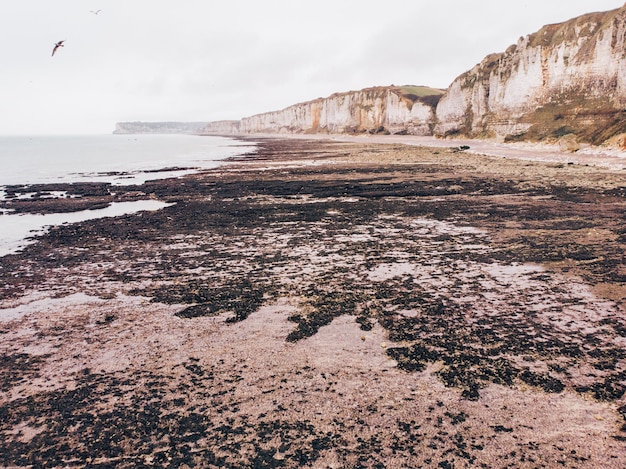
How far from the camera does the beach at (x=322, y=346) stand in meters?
4.63

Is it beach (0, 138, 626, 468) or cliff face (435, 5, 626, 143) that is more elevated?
cliff face (435, 5, 626, 143)

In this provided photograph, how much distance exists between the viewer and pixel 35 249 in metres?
13.6

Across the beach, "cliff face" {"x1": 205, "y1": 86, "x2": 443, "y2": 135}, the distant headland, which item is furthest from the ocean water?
"cliff face" {"x1": 205, "y1": 86, "x2": 443, "y2": 135}

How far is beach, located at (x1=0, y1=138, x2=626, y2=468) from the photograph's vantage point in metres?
4.63

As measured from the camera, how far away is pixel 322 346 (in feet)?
22.2

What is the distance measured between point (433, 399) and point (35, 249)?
45.8 feet

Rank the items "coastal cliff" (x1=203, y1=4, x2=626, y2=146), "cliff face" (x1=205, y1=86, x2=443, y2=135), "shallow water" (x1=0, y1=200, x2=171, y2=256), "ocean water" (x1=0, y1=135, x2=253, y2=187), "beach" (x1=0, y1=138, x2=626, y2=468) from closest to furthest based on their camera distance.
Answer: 1. "beach" (x1=0, y1=138, x2=626, y2=468)
2. "shallow water" (x1=0, y1=200, x2=171, y2=256)
3. "ocean water" (x1=0, y1=135, x2=253, y2=187)
4. "coastal cliff" (x1=203, y1=4, x2=626, y2=146)
5. "cliff face" (x1=205, y1=86, x2=443, y2=135)

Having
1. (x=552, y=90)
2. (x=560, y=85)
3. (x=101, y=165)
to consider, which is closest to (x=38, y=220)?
(x=101, y=165)

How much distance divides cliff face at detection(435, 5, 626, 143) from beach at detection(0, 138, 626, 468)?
3952cm

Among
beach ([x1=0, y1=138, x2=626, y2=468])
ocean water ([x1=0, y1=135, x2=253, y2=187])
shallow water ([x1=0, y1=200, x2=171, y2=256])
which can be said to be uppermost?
ocean water ([x1=0, y1=135, x2=253, y2=187])

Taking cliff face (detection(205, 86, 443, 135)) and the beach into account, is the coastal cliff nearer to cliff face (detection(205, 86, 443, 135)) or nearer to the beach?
cliff face (detection(205, 86, 443, 135))

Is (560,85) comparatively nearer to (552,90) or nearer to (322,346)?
(552,90)

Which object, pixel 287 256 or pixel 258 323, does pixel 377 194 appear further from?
pixel 258 323

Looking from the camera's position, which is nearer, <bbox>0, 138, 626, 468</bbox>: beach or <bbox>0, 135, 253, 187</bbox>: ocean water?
<bbox>0, 138, 626, 468</bbox>: beach
